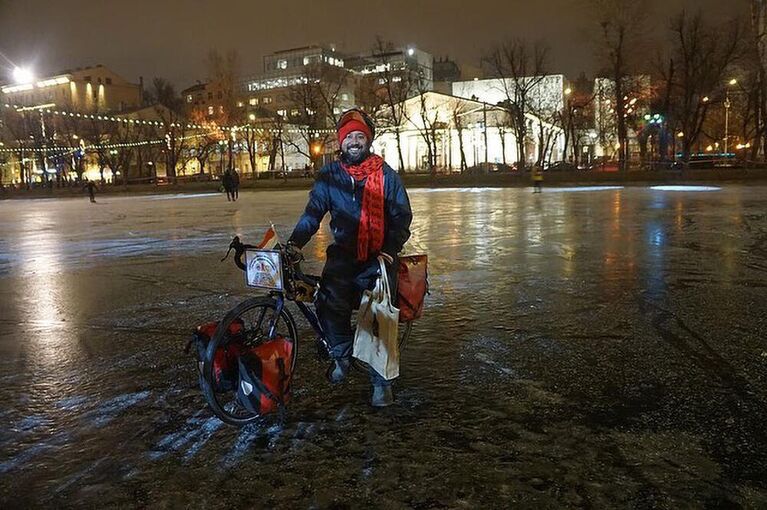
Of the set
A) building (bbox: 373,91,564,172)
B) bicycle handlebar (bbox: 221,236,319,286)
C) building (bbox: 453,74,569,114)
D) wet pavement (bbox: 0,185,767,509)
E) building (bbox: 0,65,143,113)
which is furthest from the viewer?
building (bbox: 0,65,143,113)

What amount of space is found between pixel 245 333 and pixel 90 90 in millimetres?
103026

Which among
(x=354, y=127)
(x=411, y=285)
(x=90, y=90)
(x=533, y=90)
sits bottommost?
(x=411, y=285)

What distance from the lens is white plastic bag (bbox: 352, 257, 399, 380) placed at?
11.8 feet

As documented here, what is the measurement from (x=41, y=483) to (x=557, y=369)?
3.32 metres

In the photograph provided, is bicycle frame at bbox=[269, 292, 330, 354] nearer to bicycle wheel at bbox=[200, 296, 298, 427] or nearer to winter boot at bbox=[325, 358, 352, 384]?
bicycle wheel at bbox=[200, 296, 298, 427]

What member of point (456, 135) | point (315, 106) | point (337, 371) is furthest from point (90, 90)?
point (337, 371)

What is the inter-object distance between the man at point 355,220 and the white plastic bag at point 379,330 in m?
0.17

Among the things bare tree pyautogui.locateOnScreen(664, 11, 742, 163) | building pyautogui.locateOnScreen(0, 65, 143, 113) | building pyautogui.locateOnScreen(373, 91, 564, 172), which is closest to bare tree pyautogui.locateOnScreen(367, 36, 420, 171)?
building pyautogui.locateOnScreen(373, 91, 564, 172)

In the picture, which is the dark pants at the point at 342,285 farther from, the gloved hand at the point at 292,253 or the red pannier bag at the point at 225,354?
the red pannier bag at the point at 225,354

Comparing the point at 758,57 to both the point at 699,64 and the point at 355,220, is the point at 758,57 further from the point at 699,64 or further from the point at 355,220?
the point at 355,220

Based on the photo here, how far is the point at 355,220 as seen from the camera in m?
3.74

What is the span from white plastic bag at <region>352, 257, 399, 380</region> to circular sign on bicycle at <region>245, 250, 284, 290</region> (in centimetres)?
53

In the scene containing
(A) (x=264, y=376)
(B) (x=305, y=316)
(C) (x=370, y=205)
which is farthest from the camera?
(B) (x=305, y=316)

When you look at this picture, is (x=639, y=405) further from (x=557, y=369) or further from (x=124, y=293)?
(x=124, y=293)
